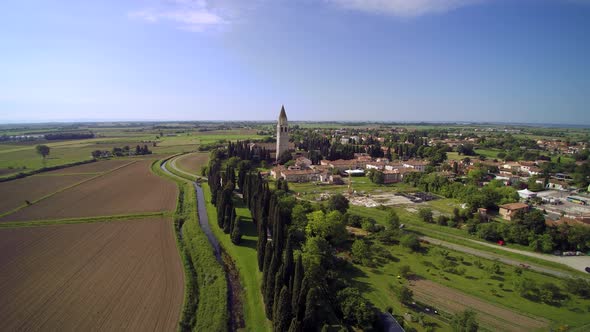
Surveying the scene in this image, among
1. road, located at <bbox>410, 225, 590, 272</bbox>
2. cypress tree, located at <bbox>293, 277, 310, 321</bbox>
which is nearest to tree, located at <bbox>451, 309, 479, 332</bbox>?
cypress tree, located at <bbox>293, 277, 310, 321</bbox>

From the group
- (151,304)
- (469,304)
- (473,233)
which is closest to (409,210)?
(473,233)

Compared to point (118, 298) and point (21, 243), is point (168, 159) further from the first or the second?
point (118, 298)

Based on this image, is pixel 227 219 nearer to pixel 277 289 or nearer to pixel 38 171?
pixel 277 289

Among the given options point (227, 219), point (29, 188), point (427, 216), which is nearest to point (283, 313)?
point (227, 219)

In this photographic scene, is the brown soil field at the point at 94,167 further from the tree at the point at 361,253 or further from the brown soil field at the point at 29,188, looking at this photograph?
the tree at the point at 361,253

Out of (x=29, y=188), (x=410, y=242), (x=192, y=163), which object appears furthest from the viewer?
(x=192, y=163)

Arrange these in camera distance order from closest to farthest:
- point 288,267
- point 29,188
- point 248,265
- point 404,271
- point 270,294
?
point 270,294 < point 288,267 < point 404,271 < point 248,265 < point 29,188
